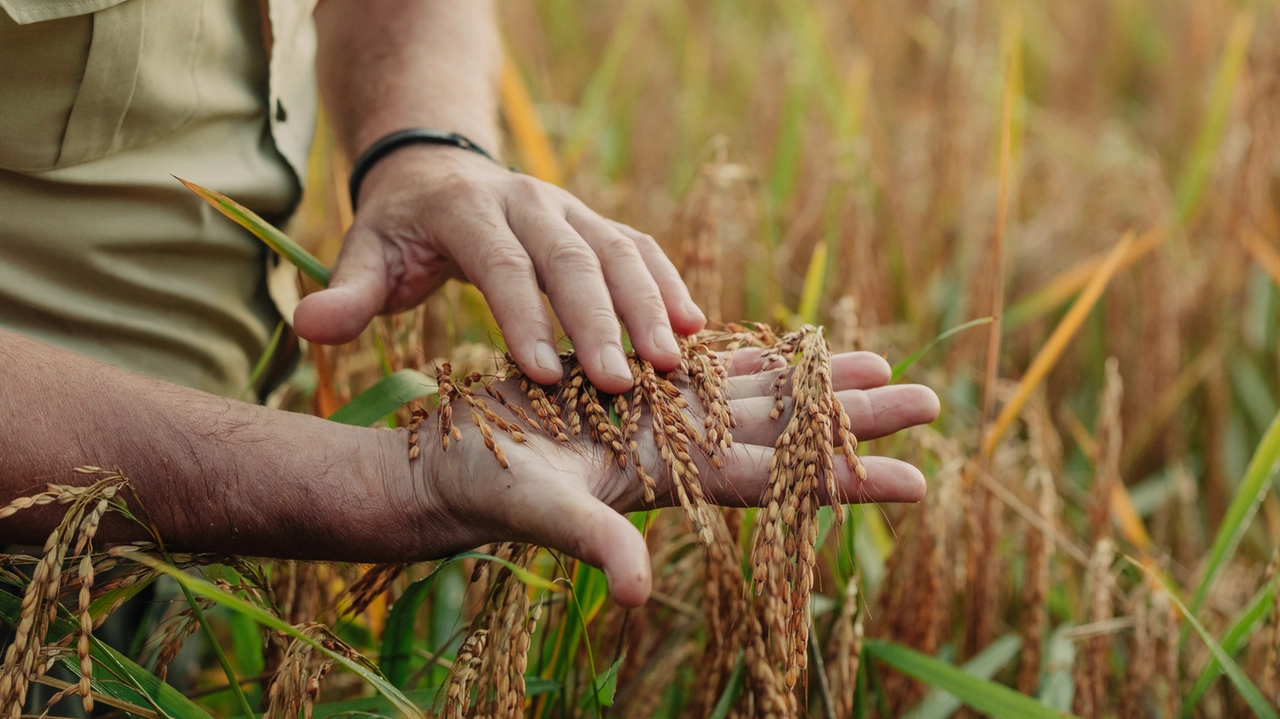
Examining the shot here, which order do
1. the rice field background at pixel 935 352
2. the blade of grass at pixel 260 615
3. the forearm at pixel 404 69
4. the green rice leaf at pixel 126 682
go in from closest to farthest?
the blade of grass at pixel 260 615 → the green rice leaf at pixel 126 682 → the rice field background at pixel 935 352 → the forearm at pixel 404 69

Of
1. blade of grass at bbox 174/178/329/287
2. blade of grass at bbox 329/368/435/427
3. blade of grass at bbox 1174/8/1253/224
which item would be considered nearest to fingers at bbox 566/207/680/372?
blade of grass at bbox 329/368/435/427

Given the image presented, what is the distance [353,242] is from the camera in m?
1.49

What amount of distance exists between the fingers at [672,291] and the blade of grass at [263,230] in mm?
511

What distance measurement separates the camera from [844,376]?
1342mm

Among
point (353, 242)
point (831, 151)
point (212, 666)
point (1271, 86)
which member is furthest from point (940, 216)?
point (212, 666)

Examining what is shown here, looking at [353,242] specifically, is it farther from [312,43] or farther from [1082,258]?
[1082,258]

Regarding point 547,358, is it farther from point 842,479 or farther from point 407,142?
point 407,142

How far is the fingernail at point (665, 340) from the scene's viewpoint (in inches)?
48.6

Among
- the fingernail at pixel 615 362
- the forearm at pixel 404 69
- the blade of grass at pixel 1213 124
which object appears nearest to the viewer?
the fingernail at pixel 615 362

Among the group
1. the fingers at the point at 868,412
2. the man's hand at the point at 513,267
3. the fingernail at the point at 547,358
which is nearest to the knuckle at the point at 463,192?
the man's hand at the point at 513,267

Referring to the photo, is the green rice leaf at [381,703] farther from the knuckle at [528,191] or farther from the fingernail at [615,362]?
the knuckle at [528,191]

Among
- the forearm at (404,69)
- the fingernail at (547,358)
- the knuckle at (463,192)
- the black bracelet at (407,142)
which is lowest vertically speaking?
the fingernail at (547,358)

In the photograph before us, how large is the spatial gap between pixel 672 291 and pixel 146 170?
2.88ft

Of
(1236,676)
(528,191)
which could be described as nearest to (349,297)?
(528,191)
